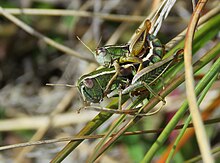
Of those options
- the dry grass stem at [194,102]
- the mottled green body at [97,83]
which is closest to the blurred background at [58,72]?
the mottled green body at [97,83]

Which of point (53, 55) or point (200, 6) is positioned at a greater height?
point (53, 55)

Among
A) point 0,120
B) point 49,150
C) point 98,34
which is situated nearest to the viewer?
point 49,150

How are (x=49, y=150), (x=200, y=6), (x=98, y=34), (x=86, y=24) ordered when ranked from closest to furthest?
1. (x=200, y=6)
2. (x=49, y=150)
3. (x=98, y=34)
4. (x=86, y=24)

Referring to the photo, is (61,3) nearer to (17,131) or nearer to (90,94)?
(17,131)

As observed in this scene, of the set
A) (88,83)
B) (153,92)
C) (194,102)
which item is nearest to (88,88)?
(88,83)

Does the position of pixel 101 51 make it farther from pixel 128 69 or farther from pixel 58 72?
pixel 58 72

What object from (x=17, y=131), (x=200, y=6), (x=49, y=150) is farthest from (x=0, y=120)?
(x=200, y=6)
